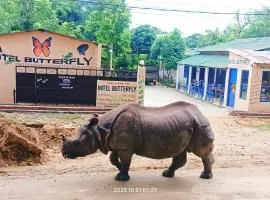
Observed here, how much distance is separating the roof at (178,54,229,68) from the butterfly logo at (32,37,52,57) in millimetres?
10482

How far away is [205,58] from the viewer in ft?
95.1

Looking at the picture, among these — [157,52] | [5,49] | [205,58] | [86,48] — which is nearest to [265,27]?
[157,52]

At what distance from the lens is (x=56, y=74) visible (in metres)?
16.0

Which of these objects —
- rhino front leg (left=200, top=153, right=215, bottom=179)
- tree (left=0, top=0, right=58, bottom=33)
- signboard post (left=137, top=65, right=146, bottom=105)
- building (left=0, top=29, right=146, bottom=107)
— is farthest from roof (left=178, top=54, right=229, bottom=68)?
rhino front leg (left=200, top=153, right=215, bottom=179)

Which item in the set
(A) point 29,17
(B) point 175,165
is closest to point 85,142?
(B) point 175,165

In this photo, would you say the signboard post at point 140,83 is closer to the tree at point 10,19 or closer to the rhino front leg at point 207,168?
the rhino front leg at point 207,168

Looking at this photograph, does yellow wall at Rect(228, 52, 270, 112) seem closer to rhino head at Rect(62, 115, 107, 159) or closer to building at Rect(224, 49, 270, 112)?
building at Rect(224, 49, 270, 112)

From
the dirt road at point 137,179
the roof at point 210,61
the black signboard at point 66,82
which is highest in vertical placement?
the roof at point 210,61

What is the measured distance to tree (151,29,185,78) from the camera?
34.4m

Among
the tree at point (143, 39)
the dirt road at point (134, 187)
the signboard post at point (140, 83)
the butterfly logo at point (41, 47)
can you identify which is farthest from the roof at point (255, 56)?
the tree at point (143, 39)

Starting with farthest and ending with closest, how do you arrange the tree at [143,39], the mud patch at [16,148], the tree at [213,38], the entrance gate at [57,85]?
the tree at [213,38] < the tree at [143,39] < the entrance gate at [57,85] < the mud patch at [16,148]

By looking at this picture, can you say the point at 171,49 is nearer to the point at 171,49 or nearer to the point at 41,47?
the point at 171,49

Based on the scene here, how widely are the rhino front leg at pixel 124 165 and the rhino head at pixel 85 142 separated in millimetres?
407

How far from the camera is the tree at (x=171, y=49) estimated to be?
34.4m
